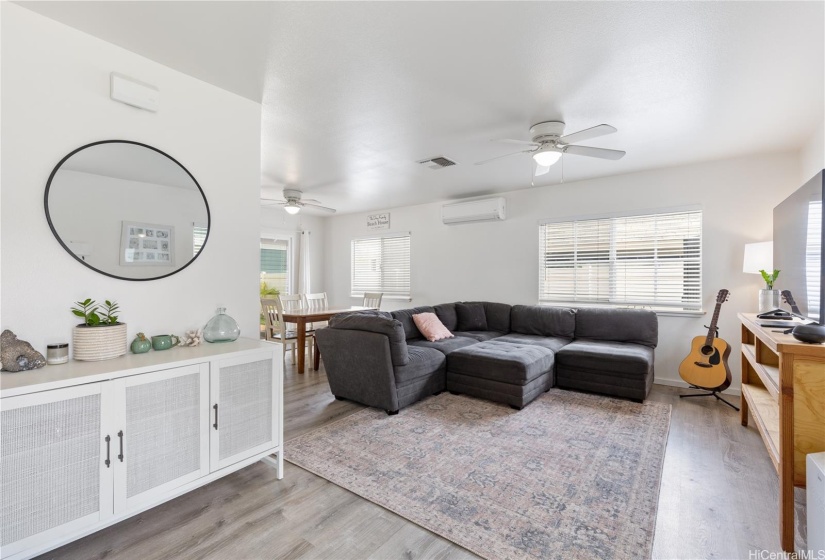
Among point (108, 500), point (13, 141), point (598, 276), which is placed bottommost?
point (108, 500)

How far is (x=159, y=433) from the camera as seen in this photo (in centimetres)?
180

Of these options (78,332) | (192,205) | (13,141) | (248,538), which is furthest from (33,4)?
(248,538)

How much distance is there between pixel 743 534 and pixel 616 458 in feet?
2.49

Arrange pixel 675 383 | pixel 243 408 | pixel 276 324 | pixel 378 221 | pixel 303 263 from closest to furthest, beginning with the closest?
pixel 243 408, pixel 675 383, pixel 276 324, pixel 378 221, pixel 303 263

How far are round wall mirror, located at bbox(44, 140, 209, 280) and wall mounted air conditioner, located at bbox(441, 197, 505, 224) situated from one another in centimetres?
391

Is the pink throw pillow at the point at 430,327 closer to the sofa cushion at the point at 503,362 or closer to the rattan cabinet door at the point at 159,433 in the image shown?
the sofa cushion at the point at 503,362

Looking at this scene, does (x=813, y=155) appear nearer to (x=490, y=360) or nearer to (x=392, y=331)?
(x=490, y=360)

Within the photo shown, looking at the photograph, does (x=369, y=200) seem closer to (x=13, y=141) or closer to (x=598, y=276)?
(x=598, y=276)

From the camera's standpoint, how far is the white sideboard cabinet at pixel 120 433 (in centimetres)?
144

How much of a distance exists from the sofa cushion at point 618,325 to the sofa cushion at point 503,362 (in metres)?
0.90

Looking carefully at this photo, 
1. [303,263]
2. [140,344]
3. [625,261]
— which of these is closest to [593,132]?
[625,261]

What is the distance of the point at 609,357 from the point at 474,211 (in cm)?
277

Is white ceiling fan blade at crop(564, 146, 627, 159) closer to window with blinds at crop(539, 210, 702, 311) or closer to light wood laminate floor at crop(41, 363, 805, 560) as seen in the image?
window with blinds at crop(539, 210, 702, 311)

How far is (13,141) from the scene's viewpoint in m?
1.68
